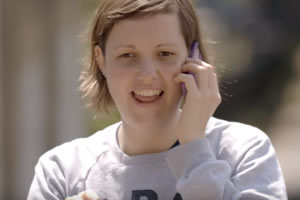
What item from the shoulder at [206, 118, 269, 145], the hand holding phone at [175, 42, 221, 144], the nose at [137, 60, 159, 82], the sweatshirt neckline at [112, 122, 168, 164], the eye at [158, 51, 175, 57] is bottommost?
the sweatshirt neckline at [112, 122, 168, 164]

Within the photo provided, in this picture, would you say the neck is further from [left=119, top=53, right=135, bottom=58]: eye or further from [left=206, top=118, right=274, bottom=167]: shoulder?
[left=119, top=53, right=135, bottom=58]: eye

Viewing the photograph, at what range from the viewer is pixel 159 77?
2504 mm

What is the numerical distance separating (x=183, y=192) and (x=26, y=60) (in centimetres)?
480

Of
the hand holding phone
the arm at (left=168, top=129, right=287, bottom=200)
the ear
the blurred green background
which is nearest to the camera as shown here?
the arm at (left=168, top=129, right=287, bottom=200)

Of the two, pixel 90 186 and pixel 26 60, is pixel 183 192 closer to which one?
pixel 90 186

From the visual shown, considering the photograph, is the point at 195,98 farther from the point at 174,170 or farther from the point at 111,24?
the point at 111,24

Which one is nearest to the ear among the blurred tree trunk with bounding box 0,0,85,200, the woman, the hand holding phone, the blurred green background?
the woman

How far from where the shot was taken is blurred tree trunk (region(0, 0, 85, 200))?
693 cm

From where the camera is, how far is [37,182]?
2689 millimetres

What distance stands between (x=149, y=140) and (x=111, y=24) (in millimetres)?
417

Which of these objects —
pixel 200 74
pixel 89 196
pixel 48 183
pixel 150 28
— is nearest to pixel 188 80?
pixel 200 74

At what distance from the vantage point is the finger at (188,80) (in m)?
2.50

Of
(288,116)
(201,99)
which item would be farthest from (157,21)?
(288,116)

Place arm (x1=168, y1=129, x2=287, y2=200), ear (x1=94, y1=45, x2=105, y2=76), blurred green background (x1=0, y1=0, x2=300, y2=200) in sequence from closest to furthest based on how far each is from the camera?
arm (x1=168, y1=129, x2=287, y2=200) → ear (x1=94, y1=45, x2=105, y2=76) → blurred green background (x1=0, y1=0, x2=300, y2=200)
